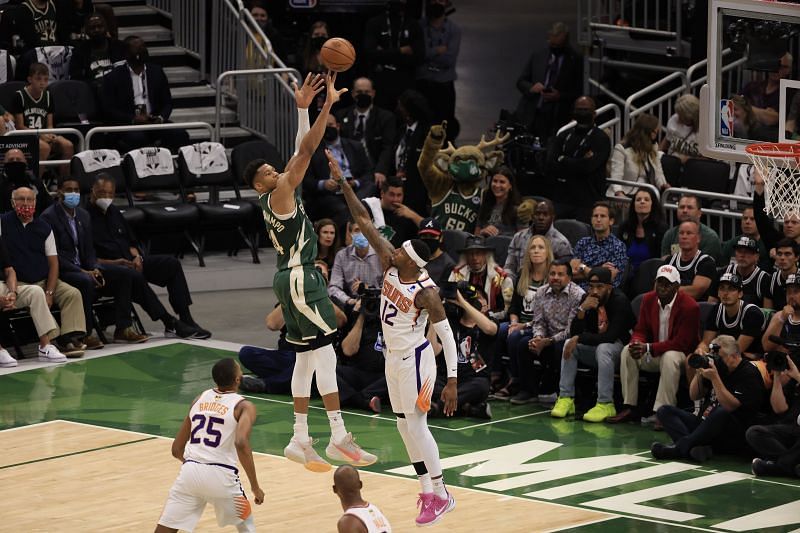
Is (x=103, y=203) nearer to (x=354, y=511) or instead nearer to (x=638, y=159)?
(x=638, y=159)

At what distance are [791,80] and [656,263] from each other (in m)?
3.09

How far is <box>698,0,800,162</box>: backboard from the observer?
11906 millimetres

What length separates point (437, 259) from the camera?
14969mm

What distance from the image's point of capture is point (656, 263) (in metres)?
14.7

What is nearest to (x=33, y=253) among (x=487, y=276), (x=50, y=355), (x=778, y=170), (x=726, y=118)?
(x=50, y=355)

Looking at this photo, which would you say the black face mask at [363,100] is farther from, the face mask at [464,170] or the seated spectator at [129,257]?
the seated spectator at [129,257]

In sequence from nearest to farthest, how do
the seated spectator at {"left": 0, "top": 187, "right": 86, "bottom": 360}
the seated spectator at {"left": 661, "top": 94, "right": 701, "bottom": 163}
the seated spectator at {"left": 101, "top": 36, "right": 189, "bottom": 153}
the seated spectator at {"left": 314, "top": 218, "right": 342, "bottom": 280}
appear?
1. the seated spectator at {"left": 314, "top": 218, "right": 342, "bottom": 280}
2. the seated spectator at {"left": 0, "top": 187, "right": 86, "bottom": 360}
3. the seated spectator at {"left": 661, "top": 94, "right": 701, "bottom": 163}
4. the seated spectator at {"left": 101, "top": 36, "right": 189, "bottom": 153}

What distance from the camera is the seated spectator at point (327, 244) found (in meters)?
15.6

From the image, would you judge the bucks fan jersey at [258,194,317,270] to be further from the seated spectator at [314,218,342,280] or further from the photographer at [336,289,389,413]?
the seated spectator at [314,218,342,280]

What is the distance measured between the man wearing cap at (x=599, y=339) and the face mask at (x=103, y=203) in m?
5.59

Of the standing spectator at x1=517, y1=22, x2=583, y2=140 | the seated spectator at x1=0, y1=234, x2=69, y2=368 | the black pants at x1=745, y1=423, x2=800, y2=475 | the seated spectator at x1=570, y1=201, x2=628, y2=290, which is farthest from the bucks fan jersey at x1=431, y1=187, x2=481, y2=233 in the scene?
the black pants at x1=745, y1=423, x2=800, y2=475

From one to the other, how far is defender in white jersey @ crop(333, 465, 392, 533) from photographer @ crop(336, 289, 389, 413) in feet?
20.0

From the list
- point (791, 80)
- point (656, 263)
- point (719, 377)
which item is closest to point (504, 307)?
point (656, 263)

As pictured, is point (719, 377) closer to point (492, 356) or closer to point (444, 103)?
point (492, 356)
